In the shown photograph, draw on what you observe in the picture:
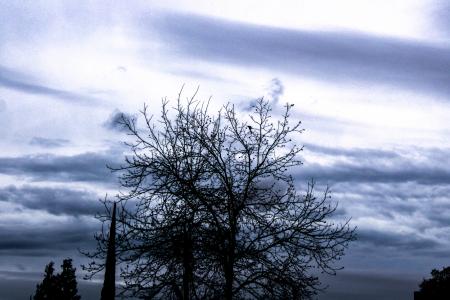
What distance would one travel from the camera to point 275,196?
18969 millimetres

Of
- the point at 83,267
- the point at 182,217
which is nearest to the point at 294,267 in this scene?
the point at 182,217

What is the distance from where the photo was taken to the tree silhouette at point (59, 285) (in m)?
60.2

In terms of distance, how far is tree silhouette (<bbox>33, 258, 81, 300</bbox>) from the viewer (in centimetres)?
6016

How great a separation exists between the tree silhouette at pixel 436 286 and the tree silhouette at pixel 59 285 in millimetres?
33835

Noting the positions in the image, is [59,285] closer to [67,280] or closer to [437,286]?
[67,280]

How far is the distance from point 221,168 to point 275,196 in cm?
165

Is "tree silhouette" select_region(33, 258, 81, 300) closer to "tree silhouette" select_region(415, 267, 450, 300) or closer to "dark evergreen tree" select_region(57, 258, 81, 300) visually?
"dark evergreen tree" select_region(57, 258, 81, 300)

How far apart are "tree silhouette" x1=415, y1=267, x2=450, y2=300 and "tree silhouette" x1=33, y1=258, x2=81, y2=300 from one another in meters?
33.8

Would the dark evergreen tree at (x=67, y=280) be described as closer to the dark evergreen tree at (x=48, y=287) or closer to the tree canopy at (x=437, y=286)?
the dark evergreen tree at (x=48, y=287)

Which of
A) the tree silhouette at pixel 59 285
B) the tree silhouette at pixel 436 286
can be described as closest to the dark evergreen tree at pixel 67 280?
the tree silhouette at pixel 59 285

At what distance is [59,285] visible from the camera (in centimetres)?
6062

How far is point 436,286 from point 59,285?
35.8 meters

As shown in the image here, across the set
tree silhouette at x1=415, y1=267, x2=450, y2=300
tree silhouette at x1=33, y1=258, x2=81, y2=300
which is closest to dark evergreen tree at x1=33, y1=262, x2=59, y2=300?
tree silhouette at x1=33, y1=258, x2=81, y2=300

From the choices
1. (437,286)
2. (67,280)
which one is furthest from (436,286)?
(67,280)
